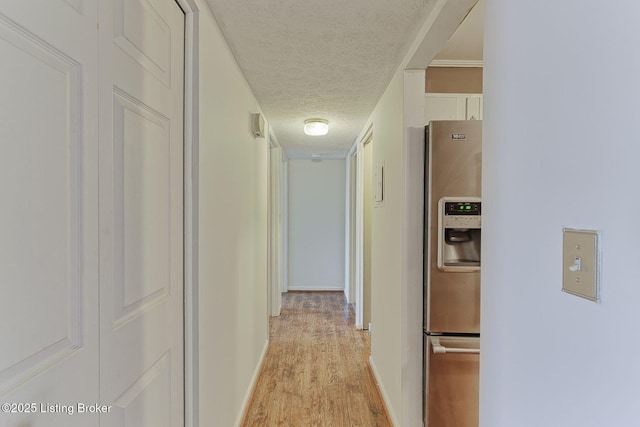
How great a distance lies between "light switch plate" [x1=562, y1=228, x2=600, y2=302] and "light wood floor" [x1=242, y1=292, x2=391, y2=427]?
211 centimetres

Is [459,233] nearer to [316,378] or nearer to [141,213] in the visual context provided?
[141,213]

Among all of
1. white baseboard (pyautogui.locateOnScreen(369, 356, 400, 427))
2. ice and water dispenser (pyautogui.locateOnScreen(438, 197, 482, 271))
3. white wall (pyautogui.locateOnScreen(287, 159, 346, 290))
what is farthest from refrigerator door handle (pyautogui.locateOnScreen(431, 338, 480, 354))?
white wall (pyautogui.locateOnScreen(287, 159, 346, 290))

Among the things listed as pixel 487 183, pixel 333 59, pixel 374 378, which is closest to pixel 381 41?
pixel 333 59

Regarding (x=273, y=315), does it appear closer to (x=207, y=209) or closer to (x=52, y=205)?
(x=207, y=209)

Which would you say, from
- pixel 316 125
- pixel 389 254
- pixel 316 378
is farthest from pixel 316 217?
pixel 389 254

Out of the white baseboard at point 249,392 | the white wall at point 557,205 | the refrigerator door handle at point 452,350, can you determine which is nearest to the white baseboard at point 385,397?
the refrigerator door handle at point 452,350

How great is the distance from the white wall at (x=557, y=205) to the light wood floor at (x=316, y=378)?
1.68 metres

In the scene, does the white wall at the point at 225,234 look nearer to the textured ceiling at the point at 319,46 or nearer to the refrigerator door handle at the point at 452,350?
the textured ceiling at the point at 319,46

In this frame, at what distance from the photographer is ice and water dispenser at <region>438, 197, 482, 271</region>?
1.88 metres

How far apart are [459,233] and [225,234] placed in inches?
48.4

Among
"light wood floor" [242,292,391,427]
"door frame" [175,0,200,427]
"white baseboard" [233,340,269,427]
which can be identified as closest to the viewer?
"door frame" [175,0,200,427]

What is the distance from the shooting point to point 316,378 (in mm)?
3037

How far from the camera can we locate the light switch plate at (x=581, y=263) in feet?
2.07

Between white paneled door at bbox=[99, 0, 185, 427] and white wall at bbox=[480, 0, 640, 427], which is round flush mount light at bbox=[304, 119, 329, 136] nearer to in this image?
white paneled door at bbox=[99, 0, 185, 427]
